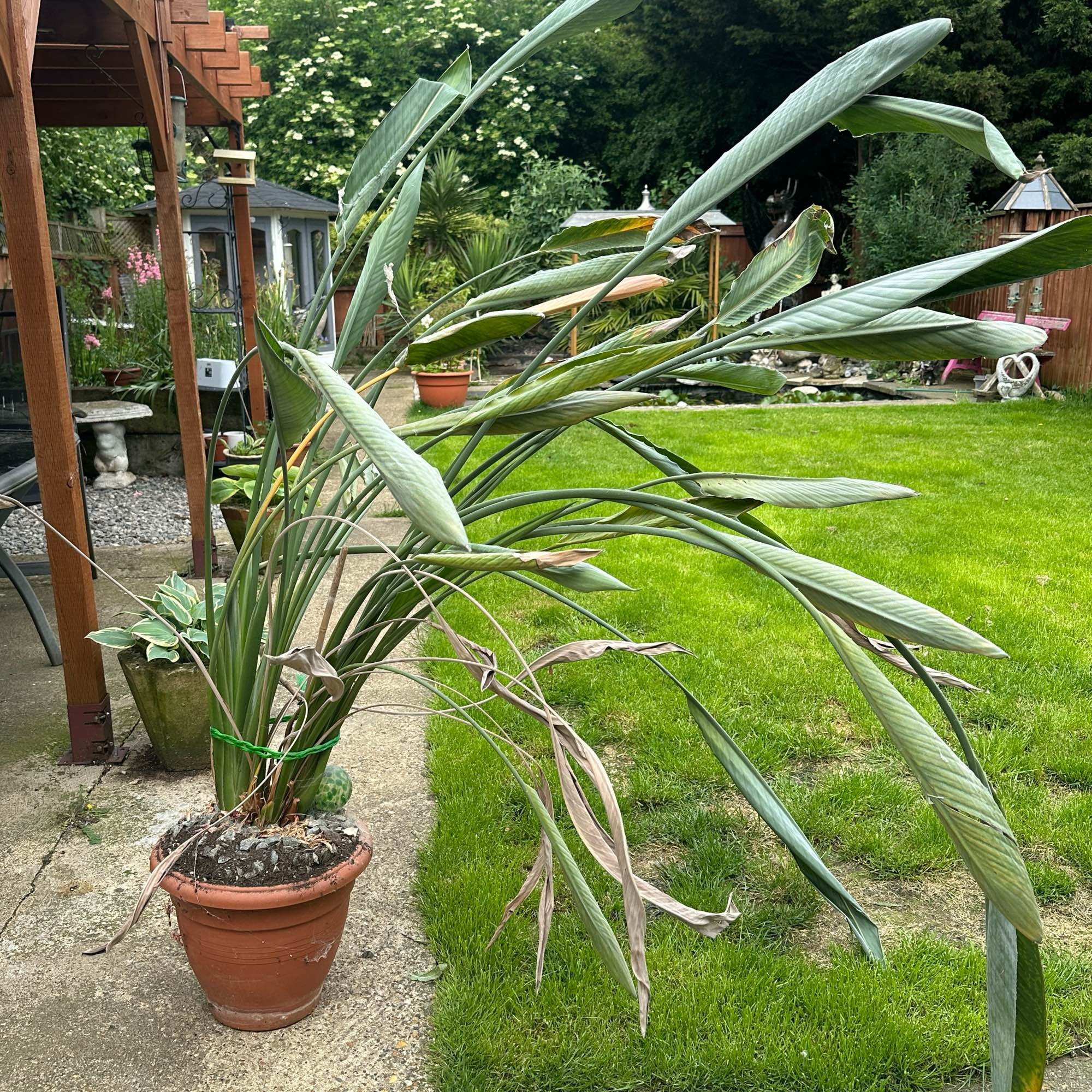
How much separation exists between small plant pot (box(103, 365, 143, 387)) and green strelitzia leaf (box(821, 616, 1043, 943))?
6534mm

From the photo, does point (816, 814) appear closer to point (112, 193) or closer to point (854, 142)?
point (112, 193)

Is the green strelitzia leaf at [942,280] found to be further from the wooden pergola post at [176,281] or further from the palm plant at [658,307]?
the palm plant at [658,307]

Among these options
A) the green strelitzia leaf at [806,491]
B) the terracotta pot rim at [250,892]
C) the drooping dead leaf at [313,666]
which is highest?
the green strelitzia leaf at [806,491]

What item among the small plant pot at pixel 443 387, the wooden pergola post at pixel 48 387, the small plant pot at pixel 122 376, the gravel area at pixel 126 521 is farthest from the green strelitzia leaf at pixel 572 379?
the small plant pot at pixel 443 387

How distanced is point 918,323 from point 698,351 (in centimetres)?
29

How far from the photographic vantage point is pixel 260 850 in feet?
5.77

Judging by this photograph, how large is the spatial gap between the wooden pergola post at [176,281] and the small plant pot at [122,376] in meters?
2.72

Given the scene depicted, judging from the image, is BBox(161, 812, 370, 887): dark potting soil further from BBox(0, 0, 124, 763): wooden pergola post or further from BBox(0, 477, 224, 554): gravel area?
BBox(0, 477, 224, 554): gravel area

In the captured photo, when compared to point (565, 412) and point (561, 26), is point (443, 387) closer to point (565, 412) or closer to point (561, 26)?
point (561, 26)

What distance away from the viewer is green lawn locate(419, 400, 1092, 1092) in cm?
171

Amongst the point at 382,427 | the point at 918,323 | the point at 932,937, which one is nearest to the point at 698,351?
the point at 918,323

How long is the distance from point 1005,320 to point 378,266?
9274 millimetres

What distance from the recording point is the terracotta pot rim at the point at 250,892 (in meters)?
1.65

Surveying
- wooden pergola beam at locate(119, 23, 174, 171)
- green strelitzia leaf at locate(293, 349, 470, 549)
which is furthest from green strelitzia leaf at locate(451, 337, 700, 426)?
wooden pergola beam at locate(119, 23, 174, 171)
